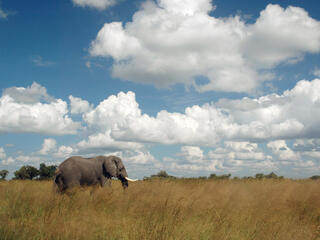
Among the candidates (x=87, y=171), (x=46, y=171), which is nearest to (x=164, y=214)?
(x=87, y=171)

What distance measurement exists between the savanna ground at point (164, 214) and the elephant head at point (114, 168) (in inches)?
136

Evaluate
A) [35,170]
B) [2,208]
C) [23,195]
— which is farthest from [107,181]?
[35,170]

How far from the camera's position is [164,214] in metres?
5.50

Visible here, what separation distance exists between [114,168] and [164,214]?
22.0 feet

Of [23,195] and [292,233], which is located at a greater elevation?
[23,195]

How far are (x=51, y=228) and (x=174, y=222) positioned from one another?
1.98 meters

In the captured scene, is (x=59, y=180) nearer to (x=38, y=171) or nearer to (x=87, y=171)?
(x=87, y=171)

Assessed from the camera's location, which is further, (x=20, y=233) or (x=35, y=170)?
(x=35, y=170)

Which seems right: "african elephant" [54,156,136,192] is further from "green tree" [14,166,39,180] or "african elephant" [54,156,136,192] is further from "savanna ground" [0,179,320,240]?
"green tree" [14,166,39,180]

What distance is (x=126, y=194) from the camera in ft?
25.7

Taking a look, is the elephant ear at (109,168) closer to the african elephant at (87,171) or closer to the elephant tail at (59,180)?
the african elephant at (87,171)

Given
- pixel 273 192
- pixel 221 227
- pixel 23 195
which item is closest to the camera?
pixel 221 227

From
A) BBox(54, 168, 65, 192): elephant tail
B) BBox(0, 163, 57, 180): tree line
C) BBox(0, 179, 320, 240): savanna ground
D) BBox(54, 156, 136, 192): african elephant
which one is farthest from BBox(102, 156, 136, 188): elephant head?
BBox(0, 163, 57, 180): tree line

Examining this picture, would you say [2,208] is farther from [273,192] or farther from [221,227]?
[273,192]
